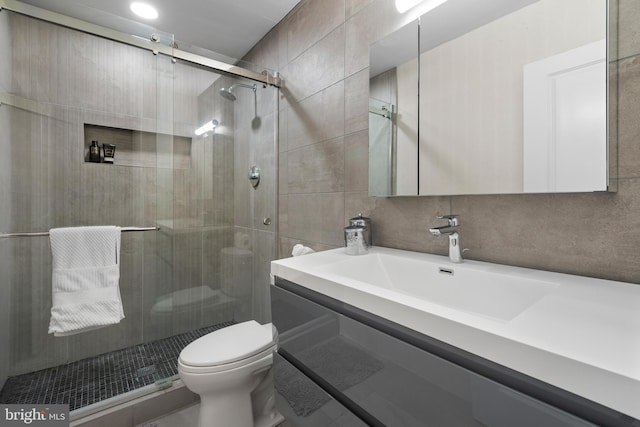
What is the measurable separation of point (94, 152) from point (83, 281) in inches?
29.5

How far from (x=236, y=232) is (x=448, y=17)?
1612mm

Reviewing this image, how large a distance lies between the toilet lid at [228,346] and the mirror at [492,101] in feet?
2.86

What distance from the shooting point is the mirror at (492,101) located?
74 cm

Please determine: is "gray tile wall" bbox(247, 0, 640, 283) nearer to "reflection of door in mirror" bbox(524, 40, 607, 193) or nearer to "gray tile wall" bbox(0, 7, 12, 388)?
"reflection of door in mirror" bbox(524, 40, 607, 193)

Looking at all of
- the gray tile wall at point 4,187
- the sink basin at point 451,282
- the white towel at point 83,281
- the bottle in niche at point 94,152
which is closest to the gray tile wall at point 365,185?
the sink basin at point 451,282

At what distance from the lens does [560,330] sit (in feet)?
1.46

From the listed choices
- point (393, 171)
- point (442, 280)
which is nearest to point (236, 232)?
point (393, 171)

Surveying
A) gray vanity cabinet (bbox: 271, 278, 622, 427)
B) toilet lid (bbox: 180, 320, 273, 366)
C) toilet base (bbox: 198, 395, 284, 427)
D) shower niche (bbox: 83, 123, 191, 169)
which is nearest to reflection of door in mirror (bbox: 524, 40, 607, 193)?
gray vanity cabinet (bbox: 271, 278, 622, 427)

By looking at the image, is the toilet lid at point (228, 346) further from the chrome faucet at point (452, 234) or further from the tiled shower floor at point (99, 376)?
the chrome faucet at point (452, 234)

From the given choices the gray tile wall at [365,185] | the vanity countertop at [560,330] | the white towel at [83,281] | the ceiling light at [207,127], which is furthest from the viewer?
the ceiling light at [207,127]

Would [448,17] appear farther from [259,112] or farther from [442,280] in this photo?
[259,112]

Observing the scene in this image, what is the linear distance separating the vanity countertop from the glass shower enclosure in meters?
1.32

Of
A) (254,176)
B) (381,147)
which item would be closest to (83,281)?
(254,176)

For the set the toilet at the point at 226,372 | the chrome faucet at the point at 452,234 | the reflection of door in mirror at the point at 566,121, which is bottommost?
the toilet at the point at 226,372
